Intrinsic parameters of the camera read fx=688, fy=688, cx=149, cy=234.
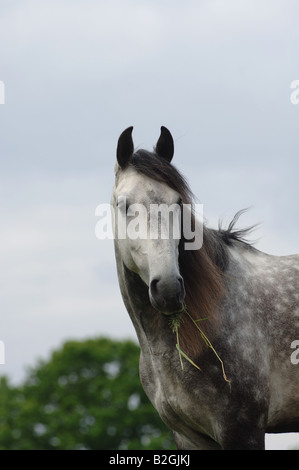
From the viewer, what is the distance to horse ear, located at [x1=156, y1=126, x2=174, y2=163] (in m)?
6.70

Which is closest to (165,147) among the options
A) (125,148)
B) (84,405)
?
(125,148)

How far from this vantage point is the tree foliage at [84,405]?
1711 inches

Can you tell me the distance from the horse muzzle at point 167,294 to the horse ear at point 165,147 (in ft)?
4.92

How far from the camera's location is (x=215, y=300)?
654 centimetres

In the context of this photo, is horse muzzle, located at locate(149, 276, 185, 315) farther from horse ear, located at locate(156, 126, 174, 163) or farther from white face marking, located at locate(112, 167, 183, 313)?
horse ear, located at locate(156, 126, 174, 163)

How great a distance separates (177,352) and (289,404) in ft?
4.16

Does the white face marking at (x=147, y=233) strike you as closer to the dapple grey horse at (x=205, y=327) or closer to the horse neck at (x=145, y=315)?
the dapple grey horse at (x=205, y=327)

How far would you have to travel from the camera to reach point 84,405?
4562 cm

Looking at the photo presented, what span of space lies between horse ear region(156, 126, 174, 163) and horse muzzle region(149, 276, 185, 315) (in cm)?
150

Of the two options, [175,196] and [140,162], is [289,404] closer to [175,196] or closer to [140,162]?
[175,196]

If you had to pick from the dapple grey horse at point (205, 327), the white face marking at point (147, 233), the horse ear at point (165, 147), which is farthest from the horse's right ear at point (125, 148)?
the horse ear at point (165, 147)

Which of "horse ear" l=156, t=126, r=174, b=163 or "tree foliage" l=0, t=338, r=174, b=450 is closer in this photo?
"horse ear" l=156, t=126, r=174, b=163

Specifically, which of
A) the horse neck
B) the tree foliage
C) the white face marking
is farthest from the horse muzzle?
the tree foliage
